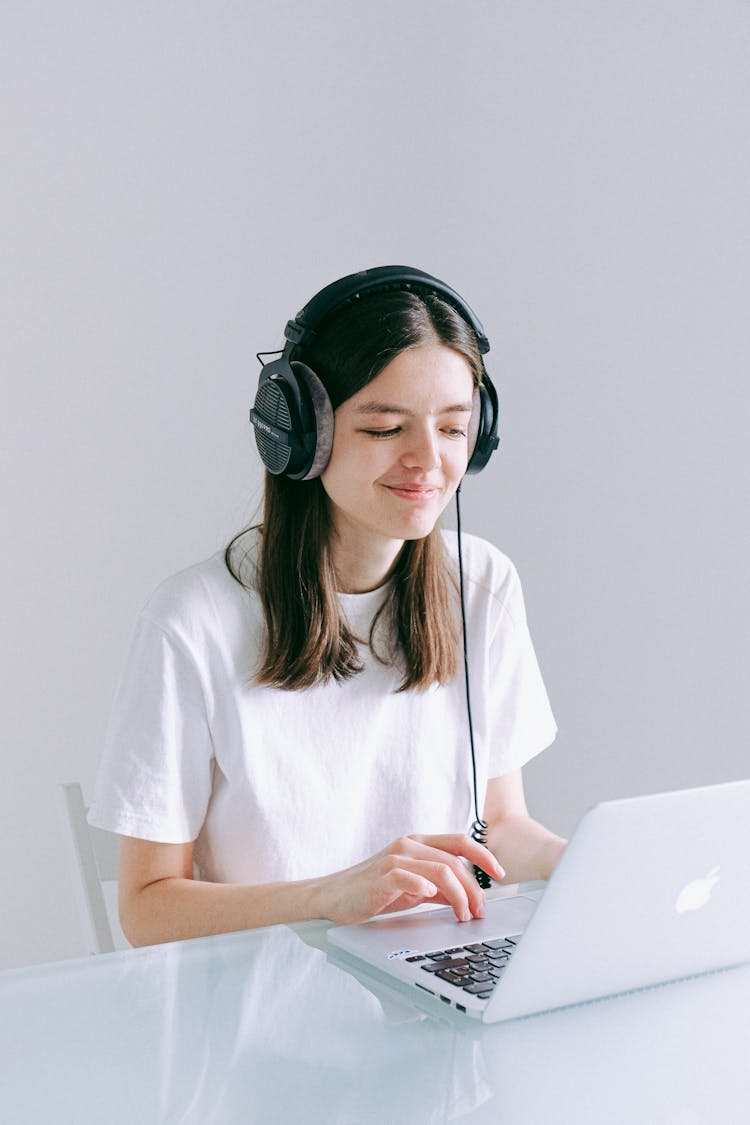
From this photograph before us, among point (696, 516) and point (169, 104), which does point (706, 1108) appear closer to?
point (696, 516)

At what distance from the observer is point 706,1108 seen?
0.70 meters

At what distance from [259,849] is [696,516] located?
1.11 meters

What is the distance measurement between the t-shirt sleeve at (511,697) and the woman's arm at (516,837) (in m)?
0.03

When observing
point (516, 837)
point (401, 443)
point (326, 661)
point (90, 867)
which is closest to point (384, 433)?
point (401, 443)

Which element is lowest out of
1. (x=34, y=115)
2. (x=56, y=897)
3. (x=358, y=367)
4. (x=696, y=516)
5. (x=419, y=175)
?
(x=56, y=897)

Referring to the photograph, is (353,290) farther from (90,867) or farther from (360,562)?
(90,867)

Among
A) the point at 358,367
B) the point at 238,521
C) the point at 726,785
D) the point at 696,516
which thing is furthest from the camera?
the point at 238,521

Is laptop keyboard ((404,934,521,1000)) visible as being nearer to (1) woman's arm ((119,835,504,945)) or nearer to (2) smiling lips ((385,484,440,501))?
(1) woman's arm ((119,835,504,945))

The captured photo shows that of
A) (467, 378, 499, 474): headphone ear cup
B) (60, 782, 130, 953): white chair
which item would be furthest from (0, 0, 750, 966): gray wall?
(60, 782, 130, 953): white chair

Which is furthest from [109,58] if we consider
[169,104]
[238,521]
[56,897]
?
[56,897]

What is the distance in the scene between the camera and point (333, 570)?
1.45 meters

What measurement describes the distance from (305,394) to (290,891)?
513 mm

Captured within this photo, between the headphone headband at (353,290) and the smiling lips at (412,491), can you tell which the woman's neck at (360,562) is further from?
the headphone headband at (353,290)

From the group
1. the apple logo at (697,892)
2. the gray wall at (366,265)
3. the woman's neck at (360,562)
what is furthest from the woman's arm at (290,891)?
the gray wall at (366,265)
